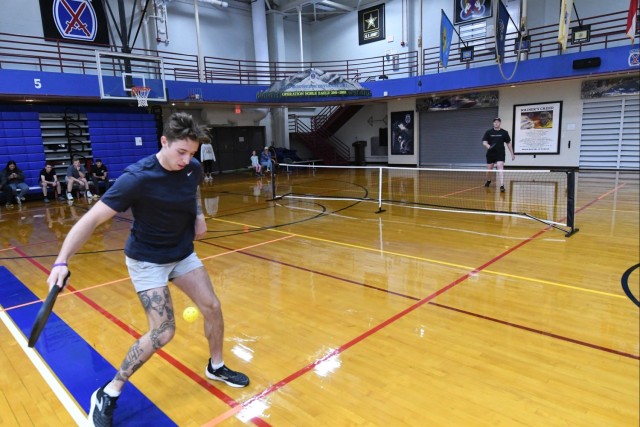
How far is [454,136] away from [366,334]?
18063 millimetres

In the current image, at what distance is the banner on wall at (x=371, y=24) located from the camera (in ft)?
73.9

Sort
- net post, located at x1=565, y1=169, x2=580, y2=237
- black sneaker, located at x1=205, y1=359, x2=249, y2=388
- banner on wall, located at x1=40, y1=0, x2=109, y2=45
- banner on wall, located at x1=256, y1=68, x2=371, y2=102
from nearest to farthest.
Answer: black sneaker, located at x1=205, y1=359, x2=249, y2=388, net post, located at x1=565, y1=169, x2=580, y2=237, banner on wall, located at x1=40, y1=0, x2=109, y2=45, banner on wall, located at x1=256, y1=68, x2=371, y2=102

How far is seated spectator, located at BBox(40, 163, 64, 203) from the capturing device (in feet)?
45.0

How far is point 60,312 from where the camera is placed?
4.58 meters

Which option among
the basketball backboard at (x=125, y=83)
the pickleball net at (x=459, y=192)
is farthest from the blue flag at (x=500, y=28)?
the basketball backboard at (x=125, y=83)

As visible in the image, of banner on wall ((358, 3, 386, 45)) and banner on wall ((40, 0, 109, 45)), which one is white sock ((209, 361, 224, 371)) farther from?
banner on wall ((358, 3, 386, 45))

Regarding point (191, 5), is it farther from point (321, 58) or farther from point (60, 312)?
point (60, 312)

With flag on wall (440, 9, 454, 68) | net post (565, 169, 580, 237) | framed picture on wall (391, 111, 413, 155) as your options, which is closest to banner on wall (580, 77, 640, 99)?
flag on wall (440, 9, 454, 68)

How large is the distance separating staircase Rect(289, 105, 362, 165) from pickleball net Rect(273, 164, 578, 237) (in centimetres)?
670

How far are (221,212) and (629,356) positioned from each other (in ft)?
28.9

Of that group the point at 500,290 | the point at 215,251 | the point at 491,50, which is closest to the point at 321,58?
the point at 491,50

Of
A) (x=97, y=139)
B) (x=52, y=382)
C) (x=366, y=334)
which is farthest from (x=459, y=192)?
(x=97, y=139)

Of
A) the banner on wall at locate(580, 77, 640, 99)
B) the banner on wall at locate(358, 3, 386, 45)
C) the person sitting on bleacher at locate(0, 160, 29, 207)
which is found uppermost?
the banner on wall at locate(358, 3, 386, 45)

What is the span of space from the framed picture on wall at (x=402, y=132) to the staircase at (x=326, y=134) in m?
3.05
